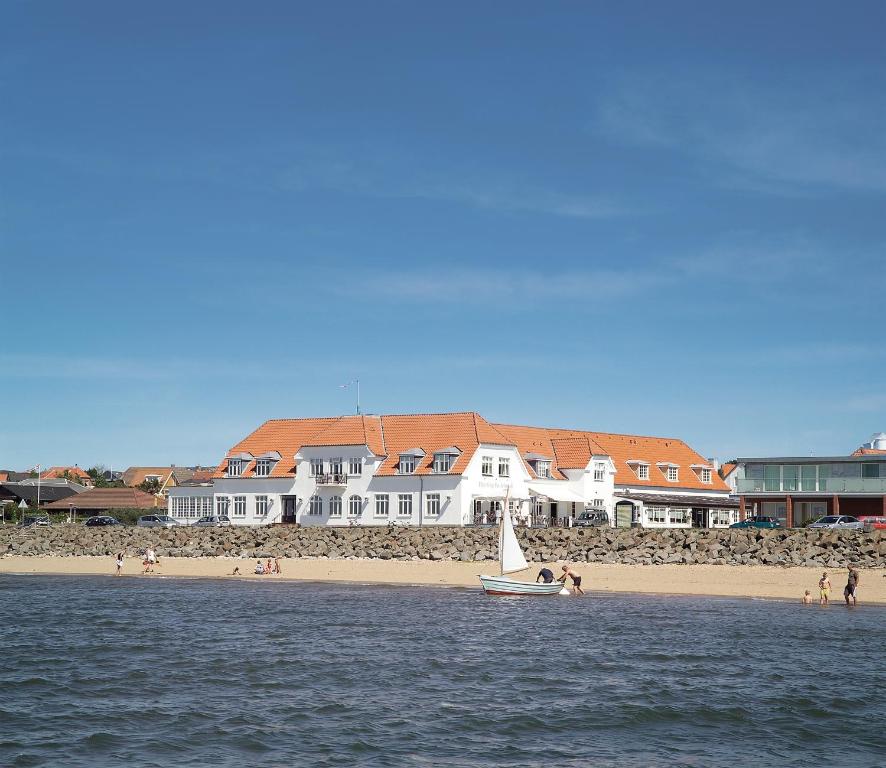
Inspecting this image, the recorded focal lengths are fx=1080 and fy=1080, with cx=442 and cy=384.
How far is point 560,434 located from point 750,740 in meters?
74.4

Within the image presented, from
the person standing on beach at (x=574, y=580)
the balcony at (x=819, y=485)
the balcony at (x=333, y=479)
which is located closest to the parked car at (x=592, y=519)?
the balcony at (x=819, y=485)

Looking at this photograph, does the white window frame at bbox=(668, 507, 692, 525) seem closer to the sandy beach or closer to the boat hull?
the sandy beach

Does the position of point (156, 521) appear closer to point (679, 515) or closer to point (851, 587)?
point (679, 515)

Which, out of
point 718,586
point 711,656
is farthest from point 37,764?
point 718,586

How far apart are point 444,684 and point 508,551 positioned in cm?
2396

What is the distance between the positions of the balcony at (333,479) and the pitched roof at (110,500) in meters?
34.5

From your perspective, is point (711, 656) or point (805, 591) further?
point (805, 591)

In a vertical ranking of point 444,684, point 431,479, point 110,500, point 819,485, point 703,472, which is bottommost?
point 444,684

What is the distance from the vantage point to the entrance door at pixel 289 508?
8656 cm

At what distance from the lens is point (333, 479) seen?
279 ft

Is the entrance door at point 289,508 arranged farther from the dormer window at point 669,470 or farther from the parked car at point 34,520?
the dormer window at point 669,470

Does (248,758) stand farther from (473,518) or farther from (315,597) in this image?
(473,518)

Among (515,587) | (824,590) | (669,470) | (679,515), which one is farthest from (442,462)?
(824,590)

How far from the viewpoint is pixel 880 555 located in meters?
55.4
